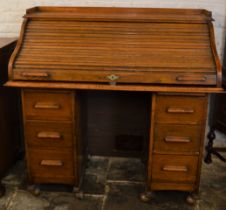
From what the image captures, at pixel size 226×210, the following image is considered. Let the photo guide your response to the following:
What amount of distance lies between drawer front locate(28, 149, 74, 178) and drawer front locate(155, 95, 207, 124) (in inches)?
30.2

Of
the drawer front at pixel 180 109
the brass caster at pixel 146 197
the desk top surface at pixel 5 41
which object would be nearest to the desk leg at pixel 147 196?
the brass caster at pixel 146 197

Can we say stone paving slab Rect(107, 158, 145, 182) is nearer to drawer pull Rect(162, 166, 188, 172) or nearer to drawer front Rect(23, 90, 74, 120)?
drawer pull Rect(162, 166, 188, 172)

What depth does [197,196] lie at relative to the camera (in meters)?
2.90

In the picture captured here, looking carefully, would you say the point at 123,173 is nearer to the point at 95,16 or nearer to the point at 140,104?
the point at 140,104

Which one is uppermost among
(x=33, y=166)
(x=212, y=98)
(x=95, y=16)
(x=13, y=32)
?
(x=95, y=16)

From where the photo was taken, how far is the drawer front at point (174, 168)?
271 centimetres

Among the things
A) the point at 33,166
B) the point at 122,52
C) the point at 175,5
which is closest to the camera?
the point at 122,52

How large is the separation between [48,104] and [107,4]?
44.7 inches

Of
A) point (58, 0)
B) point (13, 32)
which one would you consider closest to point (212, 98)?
point (58, 0)

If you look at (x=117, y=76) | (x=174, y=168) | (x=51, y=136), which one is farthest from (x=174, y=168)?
(x=51, y=136)

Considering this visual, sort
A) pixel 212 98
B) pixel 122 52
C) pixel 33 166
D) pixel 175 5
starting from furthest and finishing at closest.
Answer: pixel 212 98, pixel 175 5, pixel 33 166, pixel 122 52

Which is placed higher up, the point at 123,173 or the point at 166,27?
the point at 166,27

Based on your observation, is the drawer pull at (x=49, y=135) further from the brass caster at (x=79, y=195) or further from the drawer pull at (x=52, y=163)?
the brass caster at (x=79, y=195)

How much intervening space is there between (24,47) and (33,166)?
0.92m
